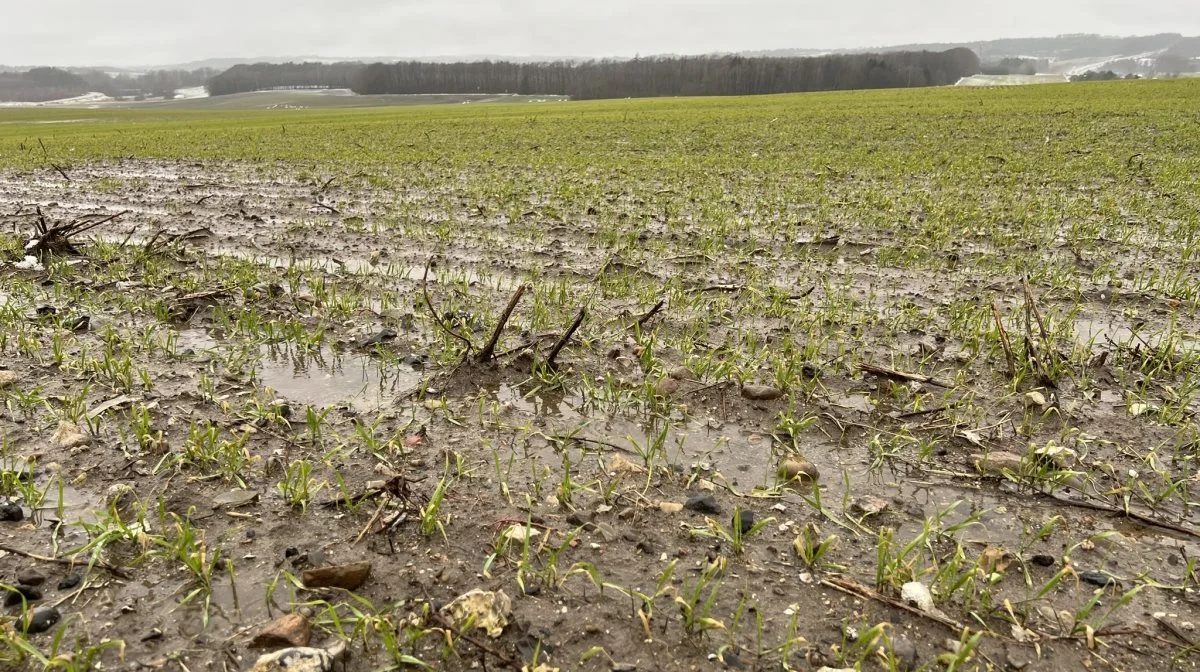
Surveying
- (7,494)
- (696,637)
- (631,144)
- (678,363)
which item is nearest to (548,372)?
(678,363)

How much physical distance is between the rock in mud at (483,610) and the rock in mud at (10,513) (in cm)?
192

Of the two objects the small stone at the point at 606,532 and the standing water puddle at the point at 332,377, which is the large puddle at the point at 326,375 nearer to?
the standing water puddle at the point at 332,377

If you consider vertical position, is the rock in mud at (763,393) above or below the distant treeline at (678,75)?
below

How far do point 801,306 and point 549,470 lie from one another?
9.85ft

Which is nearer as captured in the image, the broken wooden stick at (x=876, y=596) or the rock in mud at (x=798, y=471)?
the broken wooden stick at (x=876, y=596)

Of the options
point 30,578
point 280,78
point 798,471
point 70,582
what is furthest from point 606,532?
point 280,78

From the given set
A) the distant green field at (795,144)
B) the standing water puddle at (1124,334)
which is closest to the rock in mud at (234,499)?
the standing water puddle at (1124,334)

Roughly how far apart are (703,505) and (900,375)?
1747 millimetres

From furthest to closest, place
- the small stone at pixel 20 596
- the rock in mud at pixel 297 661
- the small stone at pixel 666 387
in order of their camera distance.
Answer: the small stone at pixel 666 387, the small stone at pixel 20 596, the rock in mud at pixel 297 661

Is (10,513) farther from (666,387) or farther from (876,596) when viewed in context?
(876,596)

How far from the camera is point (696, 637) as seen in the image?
7.61 ft

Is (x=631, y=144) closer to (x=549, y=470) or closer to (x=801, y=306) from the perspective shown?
(x=801, y=306)

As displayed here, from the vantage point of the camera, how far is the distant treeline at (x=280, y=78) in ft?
623

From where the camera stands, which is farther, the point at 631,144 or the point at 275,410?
the point at 631,144
